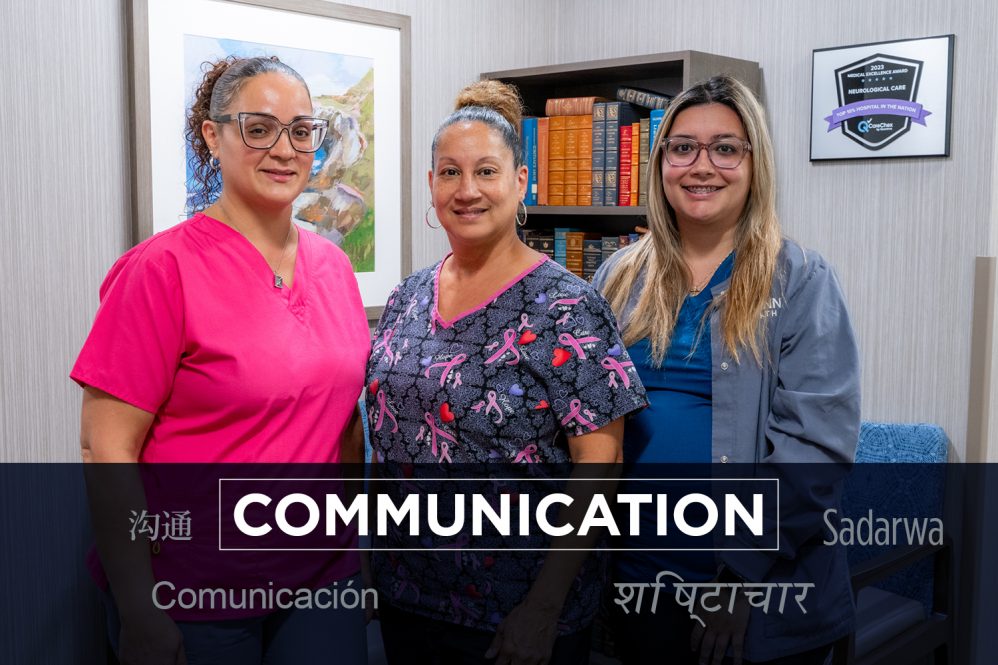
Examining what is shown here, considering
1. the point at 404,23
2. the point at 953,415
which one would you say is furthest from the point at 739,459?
the point at 404,23

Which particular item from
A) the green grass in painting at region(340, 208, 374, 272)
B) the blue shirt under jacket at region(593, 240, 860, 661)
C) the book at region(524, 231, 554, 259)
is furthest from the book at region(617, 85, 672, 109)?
the blue shirt under jacket at region(593, 240, 860, 661)

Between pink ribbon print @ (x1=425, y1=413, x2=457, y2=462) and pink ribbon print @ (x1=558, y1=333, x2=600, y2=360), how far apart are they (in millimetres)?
250

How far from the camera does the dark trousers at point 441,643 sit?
5.47 ft

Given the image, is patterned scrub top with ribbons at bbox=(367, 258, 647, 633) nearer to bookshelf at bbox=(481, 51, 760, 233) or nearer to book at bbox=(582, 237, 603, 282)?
bookshelf at bbox=(481, 51, 760, 233)

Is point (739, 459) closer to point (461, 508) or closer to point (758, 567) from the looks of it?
point (758, 567)

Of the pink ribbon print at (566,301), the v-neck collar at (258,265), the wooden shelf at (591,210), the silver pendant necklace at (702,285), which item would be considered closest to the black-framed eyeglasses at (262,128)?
the v-neck collar at (258,265)

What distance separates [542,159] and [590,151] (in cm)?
19

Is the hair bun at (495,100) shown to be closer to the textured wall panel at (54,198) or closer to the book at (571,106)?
the textured wall panel at (54,198)

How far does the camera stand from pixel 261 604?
162 centimetres

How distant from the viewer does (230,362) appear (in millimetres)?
1561

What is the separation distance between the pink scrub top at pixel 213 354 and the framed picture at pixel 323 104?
3.26 ft

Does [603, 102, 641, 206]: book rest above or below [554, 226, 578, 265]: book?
above

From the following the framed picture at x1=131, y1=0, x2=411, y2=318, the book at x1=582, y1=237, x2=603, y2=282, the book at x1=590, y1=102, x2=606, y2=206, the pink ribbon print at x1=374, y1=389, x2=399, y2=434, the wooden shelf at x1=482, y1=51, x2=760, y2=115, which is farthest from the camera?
the book at x1=582, y1=237, x2=603, y2=282

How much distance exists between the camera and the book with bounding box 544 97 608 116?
3125 mm
